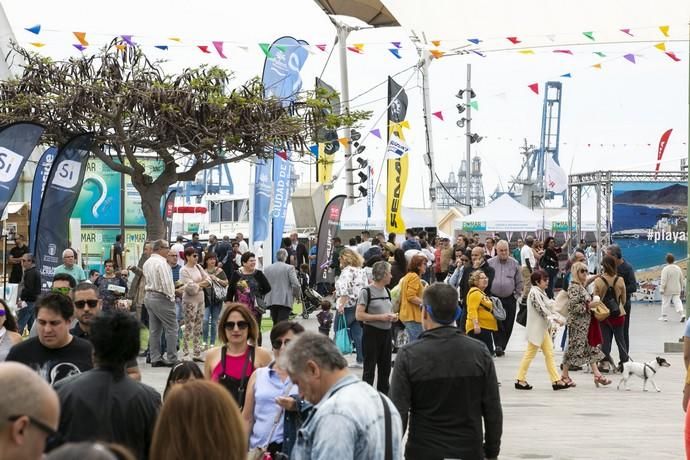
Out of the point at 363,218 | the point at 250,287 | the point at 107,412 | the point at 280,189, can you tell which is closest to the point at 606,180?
the point at 280,189

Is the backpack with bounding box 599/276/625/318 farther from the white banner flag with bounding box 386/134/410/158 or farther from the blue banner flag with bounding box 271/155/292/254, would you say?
the white banner flag with bounding box 386/134/410/158

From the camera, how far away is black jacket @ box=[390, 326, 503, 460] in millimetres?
6137

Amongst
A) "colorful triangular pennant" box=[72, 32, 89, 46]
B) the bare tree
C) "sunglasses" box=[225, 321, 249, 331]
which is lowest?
"sunglasses" box=[225, 321, 249, 331]

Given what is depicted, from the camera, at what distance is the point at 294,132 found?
72.9 ft

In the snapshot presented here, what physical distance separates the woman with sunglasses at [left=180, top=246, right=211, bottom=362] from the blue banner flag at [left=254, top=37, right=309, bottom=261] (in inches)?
215

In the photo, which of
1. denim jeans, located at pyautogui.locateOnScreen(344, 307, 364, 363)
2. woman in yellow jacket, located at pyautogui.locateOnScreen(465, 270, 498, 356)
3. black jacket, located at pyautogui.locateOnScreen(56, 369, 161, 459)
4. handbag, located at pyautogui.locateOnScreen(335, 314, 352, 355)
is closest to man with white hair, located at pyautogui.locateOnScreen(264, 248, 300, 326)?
handbag, located at pyautogui.locateOnScreen(335, 314, 352, 355)

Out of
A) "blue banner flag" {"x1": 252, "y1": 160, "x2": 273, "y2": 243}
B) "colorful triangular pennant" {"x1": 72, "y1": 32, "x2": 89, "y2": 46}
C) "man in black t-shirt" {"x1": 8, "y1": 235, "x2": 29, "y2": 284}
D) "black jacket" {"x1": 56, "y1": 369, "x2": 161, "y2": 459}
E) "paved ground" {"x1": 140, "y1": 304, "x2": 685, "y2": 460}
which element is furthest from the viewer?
"blue banner flag" {"x1": 252, "y1": 160, "x2": 273, "y2": 243}

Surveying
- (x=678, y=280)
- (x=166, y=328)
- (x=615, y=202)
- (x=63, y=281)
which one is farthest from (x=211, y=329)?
(x=615, y=202)

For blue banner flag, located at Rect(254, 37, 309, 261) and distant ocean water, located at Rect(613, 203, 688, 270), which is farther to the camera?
distant ocean water, located at Rect(613, 203, 688, 270)

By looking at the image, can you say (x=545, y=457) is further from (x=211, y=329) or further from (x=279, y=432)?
(x=211, y=329)

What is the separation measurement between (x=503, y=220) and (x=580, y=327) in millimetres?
30828

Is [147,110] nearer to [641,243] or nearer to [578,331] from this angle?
[578,331]

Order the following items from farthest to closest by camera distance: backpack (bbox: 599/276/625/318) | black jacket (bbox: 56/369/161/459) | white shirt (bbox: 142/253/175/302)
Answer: backpack (bbox: 599/276/625/318)
white shirt (bbox: 142/253/175/302)
black jacket (bbox: 56/369/161/459)

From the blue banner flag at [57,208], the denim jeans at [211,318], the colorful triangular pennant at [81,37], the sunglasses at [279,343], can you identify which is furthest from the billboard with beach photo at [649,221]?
the sunglasses at [279,343]
